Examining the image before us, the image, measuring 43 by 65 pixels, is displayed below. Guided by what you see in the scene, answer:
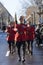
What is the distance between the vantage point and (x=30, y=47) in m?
20.1

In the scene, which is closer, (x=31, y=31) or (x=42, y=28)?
(x=31, y=31)

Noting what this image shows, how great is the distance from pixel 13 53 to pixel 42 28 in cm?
680

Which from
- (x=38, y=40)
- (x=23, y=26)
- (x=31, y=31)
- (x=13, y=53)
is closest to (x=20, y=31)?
(x=23, y=26)

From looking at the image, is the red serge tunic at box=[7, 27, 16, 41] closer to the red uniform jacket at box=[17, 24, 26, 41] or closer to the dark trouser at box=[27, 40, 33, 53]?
the dark trouser at box=[27, 40, 33, 53]

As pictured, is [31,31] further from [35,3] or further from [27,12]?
[27,12]

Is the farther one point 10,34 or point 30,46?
point 30,46

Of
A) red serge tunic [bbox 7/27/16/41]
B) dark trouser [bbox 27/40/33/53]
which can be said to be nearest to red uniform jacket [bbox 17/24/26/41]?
red serge tunic [bbox 7/27/16/41]

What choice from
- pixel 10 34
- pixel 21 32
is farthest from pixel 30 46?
pixel 21 32

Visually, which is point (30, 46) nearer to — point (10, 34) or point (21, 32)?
point (10, 34)

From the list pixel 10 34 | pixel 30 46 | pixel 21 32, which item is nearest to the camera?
pixel 21 32

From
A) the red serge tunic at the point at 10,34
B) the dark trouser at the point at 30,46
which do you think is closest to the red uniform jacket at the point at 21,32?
the red serge tunic at the point at 10,34

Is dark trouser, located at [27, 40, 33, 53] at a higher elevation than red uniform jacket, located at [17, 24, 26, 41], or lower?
lower

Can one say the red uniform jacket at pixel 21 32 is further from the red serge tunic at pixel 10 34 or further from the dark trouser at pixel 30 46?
the dark trouser at pixel 30 46

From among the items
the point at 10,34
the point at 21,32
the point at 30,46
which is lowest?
the point at 30,46
